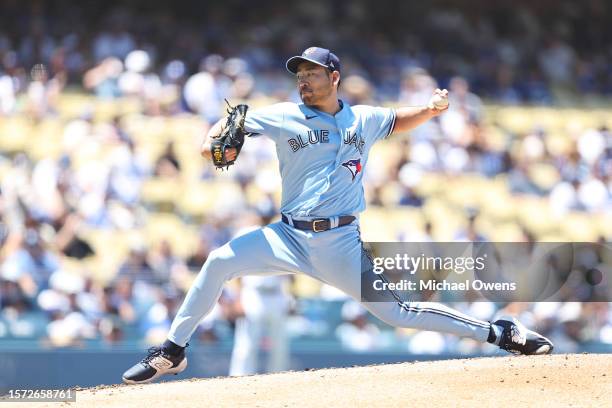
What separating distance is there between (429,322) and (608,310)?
4401mm

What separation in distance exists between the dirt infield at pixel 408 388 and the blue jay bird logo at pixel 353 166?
1115 millimetres

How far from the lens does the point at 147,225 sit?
36.8 ft

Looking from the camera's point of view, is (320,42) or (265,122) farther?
(320,42)

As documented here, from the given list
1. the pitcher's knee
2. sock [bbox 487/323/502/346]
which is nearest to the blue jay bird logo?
the pitcher's knee

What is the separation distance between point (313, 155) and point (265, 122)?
0.29m

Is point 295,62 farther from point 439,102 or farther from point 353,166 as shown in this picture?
point 439,102

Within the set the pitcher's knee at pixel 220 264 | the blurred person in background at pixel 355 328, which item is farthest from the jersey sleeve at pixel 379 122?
the blurred person in background at pixel 355 328

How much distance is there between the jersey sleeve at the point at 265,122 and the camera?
5715mm

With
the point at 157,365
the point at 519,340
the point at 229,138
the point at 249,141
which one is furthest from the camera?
the point at 249,141

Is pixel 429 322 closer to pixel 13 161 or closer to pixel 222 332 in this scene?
pixel 222 332

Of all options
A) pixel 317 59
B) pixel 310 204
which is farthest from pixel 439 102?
pixel 310 204

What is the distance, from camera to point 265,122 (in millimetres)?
5723

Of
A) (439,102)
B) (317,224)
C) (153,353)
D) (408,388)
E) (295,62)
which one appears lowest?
(408,388)

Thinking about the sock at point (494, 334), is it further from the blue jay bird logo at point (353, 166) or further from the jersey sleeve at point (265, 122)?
the jersey sleeve at point (265, 122)
